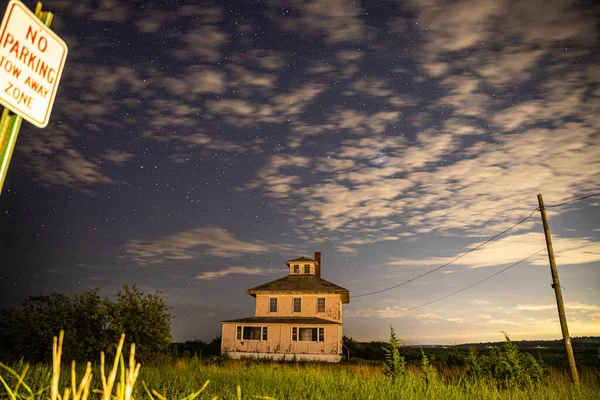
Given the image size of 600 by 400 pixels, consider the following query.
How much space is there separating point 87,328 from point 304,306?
72.5 ft

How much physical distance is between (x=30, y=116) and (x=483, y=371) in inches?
640

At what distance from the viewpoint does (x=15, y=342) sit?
1992cm

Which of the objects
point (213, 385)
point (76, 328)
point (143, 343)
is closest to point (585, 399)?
point (213, 385)

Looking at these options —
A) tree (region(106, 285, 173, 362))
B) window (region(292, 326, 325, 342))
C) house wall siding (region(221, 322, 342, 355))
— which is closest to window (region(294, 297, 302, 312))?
window (region(292, 326, 325, 342))

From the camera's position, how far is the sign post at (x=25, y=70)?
2.21m

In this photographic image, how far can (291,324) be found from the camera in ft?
123

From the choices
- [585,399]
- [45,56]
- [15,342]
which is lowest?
[585,399]

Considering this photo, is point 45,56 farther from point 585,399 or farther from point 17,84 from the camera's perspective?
point 585,399

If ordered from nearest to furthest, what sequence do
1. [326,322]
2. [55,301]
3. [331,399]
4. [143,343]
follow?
[331,399] < [143,343] < [55,301] < [326,322]

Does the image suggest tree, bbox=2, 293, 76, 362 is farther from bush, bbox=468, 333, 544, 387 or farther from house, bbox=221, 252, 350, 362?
house, bbox=221, 252, 350, 362

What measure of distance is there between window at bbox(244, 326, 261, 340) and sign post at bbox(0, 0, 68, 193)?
125 ft

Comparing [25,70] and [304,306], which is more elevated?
[304,306]

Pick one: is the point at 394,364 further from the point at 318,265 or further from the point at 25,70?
the point at 318,265

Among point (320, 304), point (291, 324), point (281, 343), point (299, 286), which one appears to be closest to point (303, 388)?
point (291, 324)
